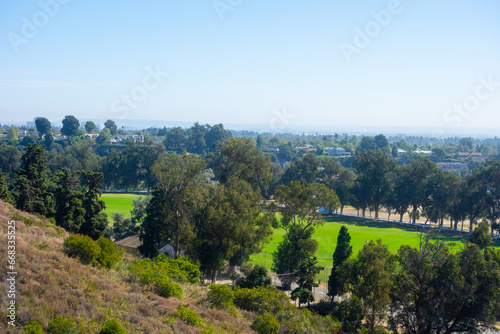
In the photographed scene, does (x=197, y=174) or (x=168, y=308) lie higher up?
(x=197, y=174)

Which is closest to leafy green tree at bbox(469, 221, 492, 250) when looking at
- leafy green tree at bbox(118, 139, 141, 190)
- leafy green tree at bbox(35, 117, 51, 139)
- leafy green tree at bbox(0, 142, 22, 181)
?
leafy green tree at bbox(118, 139, 141, 190)

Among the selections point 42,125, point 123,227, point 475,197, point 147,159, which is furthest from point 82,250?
point 42,125

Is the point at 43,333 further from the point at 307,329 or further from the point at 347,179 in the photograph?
the point at 347,179

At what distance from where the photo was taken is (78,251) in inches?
570

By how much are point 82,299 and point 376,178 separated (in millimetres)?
60134

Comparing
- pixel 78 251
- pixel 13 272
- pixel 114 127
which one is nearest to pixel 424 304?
pixel 78 251


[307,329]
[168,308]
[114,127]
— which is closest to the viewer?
[168,308]

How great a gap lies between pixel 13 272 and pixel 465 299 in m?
19.9

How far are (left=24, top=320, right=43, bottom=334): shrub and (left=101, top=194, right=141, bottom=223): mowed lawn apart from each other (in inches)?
1867

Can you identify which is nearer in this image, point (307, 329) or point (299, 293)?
point (307, 329)

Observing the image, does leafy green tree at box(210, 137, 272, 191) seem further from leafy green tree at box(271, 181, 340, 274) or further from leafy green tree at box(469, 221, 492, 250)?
leafy green tree at box(469, 221, 492, 250)

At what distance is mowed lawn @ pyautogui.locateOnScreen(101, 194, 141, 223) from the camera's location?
193ft

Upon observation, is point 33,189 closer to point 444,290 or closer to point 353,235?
point 444,290

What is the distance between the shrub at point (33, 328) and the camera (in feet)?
29.7
